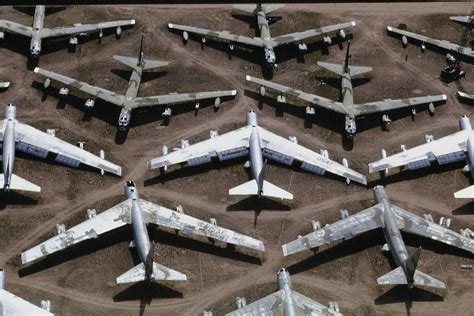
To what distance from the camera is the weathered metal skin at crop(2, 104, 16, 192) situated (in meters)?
84.5

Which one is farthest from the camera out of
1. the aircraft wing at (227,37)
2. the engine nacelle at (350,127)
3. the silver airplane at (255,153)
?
the aircraft wing at (227,37)

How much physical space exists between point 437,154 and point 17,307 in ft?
196

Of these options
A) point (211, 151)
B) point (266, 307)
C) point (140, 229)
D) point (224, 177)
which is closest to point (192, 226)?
point (140, 229)

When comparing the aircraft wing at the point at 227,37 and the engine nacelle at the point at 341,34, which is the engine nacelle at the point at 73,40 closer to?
the aircraft wing at the point at 227,37

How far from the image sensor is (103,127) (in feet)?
322

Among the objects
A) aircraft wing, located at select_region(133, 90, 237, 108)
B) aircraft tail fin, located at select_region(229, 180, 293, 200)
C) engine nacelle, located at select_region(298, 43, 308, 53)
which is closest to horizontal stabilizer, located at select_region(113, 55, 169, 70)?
aircraft wing, located at select_region(133, 90, 237, 108)

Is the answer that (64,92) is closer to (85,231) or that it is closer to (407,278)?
(85,231)

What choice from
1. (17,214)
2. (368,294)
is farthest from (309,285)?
(17,214)

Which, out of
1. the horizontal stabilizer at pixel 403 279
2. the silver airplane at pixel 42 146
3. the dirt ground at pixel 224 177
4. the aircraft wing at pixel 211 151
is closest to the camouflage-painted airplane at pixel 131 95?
the dirt ground at pixel 224 177

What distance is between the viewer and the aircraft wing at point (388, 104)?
327 feet

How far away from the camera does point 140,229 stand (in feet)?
266

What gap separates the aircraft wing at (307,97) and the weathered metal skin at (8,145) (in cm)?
3699

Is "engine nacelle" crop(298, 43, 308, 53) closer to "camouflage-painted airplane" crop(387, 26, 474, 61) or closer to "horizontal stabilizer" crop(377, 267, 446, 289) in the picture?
"camouflage-painted airplane" crop(387, 26, 474, 61)

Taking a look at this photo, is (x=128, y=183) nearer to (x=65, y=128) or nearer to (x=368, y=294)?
(x=65, y=128)
